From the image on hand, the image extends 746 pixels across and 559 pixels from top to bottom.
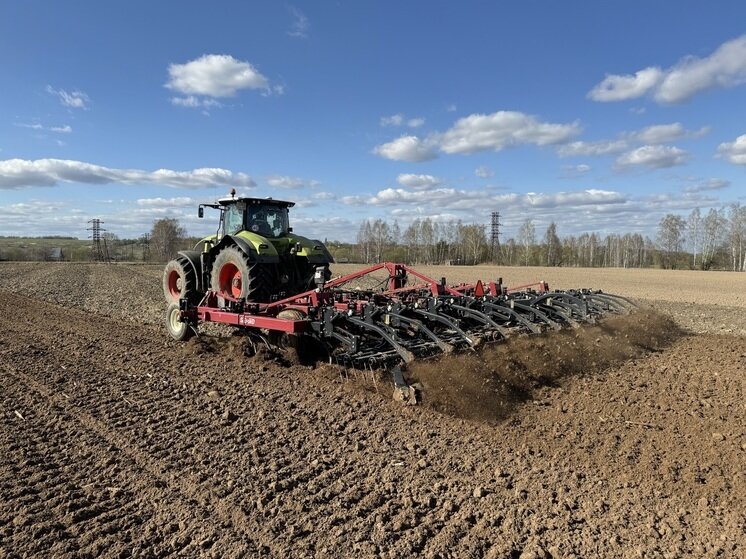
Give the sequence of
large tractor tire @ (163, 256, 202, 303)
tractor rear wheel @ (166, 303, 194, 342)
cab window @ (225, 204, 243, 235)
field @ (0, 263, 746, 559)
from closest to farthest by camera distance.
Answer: field @ (0, 263, 746, 559) < tractor rear wheel @ (166, 303, 194, 342) < cab window @ (225, 204, 243, 235) < large tractor tire @ (163, 256, 202, 303)

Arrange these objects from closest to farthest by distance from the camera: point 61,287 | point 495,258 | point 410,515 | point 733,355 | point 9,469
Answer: point 410,515 < point 9,469 < point 733,355 < point 61,287 < point 495,258

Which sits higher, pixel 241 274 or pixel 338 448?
pixel 241 274

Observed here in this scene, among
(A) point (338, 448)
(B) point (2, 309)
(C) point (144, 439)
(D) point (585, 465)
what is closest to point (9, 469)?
(C) point (144, 439)

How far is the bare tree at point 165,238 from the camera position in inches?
2650

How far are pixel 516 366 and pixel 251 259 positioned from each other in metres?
3.97

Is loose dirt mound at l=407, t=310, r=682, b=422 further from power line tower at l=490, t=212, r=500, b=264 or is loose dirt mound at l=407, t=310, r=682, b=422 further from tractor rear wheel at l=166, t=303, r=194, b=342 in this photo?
power line tower at l=490, t=212, r=500, b=264

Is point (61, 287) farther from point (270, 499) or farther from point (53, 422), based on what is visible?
point (270, 499)

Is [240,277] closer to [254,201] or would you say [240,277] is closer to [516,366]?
[254,201]

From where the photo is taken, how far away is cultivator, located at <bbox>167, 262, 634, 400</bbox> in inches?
219

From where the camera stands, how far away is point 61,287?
18984 millimetres

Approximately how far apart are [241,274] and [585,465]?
531cm

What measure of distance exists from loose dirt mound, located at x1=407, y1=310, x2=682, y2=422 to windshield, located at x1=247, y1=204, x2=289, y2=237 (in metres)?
4.38

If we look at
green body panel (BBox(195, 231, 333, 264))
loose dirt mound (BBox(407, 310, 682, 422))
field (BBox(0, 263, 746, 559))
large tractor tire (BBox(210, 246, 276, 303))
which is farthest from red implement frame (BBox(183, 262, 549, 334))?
loose dirt mound (BBox(407, 310, 682, 422))

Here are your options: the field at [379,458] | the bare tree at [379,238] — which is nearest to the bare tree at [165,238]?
the bare tree at [379,238]
